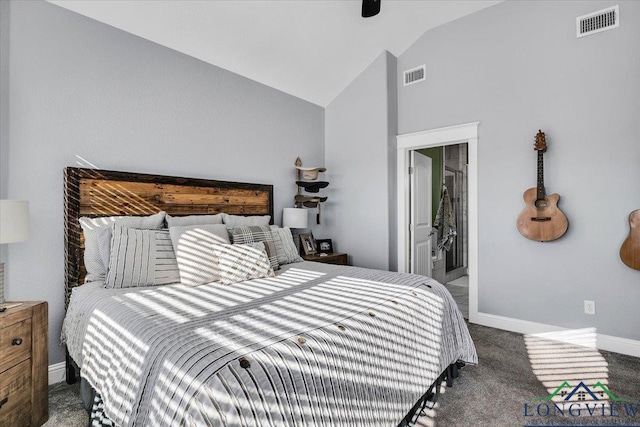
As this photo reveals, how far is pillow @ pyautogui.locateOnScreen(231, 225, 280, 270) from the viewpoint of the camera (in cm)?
272

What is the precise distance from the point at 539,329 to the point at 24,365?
3.88 metres

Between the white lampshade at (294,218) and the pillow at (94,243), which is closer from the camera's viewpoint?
the pillow at (94,243)

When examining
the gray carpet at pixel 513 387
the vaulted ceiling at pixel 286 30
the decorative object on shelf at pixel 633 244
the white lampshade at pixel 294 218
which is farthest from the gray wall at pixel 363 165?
the decorative object on shelf at pixel 633 244

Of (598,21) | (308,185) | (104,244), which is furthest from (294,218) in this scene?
(598,21)

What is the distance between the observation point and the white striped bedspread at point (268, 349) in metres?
1.08

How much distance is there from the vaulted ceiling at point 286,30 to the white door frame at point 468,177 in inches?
44.8

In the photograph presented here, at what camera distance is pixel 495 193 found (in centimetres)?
339

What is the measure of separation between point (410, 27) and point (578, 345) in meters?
3.57

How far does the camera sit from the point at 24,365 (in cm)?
172

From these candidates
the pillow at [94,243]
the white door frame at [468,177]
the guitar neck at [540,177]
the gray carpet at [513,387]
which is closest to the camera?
the gray carpet at [513,387]

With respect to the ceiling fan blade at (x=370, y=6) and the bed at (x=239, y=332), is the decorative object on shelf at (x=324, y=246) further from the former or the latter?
the ceiling fan blade at (x=370, y=6)

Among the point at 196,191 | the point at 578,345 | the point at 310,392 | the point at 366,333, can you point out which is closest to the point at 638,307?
the point at 578,345

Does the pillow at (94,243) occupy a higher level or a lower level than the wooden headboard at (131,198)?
lower

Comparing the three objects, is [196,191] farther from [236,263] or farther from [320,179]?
[320,179]
